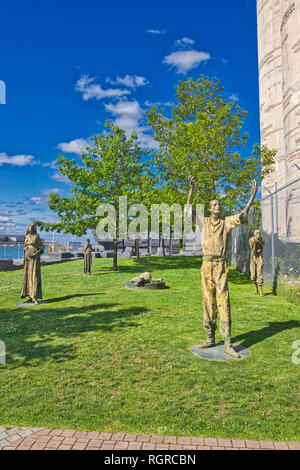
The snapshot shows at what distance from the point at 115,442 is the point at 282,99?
112ft

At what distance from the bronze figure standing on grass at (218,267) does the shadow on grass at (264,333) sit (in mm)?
976

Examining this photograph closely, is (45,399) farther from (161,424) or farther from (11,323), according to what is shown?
(11,323)

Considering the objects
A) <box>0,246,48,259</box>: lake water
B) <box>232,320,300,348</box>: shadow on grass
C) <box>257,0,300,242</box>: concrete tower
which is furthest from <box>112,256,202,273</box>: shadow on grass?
<box>232,320,300,348</box>: shadow on grass

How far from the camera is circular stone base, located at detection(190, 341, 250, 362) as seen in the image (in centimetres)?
614

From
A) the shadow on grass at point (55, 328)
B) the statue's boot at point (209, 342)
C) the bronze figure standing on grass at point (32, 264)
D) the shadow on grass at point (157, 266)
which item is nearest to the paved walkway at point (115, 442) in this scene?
the shadow on grass at point (55, 328)

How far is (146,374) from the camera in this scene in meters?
5.49

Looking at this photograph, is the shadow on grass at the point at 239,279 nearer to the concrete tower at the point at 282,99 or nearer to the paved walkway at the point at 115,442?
the concrete tower at the point at 282,99

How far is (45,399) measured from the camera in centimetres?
463

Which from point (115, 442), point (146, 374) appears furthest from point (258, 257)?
point (115, 442)

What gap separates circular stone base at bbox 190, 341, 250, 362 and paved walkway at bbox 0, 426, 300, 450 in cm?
260

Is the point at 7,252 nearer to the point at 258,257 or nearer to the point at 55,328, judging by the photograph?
the point at 258,257

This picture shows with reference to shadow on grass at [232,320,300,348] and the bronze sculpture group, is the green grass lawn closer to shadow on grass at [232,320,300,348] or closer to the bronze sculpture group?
shadow on grass at [232,320,300,348]

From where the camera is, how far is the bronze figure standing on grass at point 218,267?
20.6 ft
